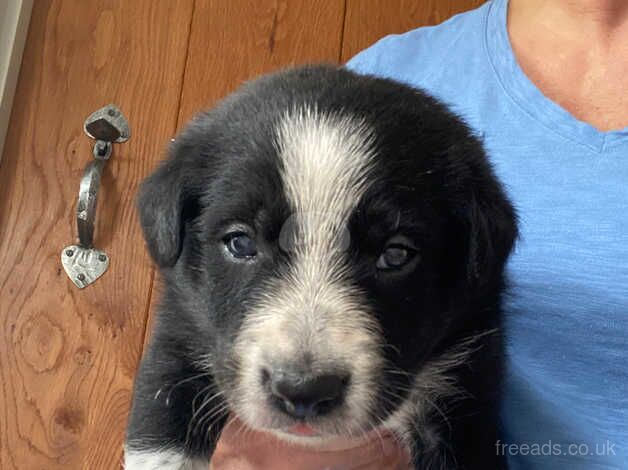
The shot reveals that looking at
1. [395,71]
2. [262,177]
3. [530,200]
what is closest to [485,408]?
[530,200]

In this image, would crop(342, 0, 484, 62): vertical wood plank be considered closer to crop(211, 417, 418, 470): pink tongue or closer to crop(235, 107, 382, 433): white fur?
crop(235, 107, 382, 433): white fur

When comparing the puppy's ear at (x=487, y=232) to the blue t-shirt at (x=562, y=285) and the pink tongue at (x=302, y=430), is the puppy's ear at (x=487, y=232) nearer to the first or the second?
the blue t-shirt at (x=562, y=285)

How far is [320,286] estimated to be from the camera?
131cm

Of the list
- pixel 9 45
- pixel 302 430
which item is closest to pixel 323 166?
pixel 302 430

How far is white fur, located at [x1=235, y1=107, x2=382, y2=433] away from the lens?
125cm

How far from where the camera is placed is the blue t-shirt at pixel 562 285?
1598 mm

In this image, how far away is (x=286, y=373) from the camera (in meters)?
1.19

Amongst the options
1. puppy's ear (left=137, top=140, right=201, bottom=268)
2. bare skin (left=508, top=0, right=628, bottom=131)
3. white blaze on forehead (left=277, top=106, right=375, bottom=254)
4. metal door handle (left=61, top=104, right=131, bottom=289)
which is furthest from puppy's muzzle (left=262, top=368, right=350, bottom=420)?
metal door handle (left=61, top=104, right=131, bottom=289)

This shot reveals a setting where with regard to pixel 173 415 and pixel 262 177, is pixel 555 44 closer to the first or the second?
pixel 262 177

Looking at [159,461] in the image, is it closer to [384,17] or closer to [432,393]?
[432,393]

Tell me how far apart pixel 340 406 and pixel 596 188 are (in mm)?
848

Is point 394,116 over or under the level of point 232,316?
over

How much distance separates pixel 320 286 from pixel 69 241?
1.75 meters

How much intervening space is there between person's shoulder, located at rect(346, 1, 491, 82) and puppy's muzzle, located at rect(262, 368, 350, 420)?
1148 mm
